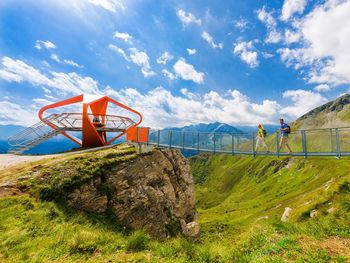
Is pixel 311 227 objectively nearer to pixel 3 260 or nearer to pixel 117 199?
pixel 3 260

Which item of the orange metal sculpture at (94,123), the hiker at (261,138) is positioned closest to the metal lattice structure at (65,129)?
the orange metal sculpture at (94,123)

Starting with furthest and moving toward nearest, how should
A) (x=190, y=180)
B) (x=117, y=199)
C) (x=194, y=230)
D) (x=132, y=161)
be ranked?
(x=190, y=180) → (x=194, y=230) → (x=132, y=161) → (x=117, y=199)

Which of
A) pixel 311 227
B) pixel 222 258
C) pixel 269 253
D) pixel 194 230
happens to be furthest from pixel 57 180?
pixel 194 230

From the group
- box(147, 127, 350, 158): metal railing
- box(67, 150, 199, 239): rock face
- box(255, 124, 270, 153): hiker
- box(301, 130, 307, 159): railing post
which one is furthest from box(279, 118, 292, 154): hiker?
box(67, 150, 199, 239): rock face

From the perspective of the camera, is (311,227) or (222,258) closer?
(222,258)

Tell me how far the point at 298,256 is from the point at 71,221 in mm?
12890

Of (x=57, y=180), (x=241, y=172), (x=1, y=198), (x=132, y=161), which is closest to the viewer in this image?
(x=1, y=198)

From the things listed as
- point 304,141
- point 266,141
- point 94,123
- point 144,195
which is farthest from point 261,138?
point 94,123

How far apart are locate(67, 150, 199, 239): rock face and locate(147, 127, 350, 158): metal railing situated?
4.71 metres

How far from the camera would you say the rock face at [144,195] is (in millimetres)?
19094

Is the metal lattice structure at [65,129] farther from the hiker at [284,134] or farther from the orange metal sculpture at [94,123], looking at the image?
the hiker at [284,134]

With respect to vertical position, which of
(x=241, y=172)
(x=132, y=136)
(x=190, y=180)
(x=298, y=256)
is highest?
(x=132, y=136)

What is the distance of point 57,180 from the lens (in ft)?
55.1

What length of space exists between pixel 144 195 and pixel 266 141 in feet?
49.3
